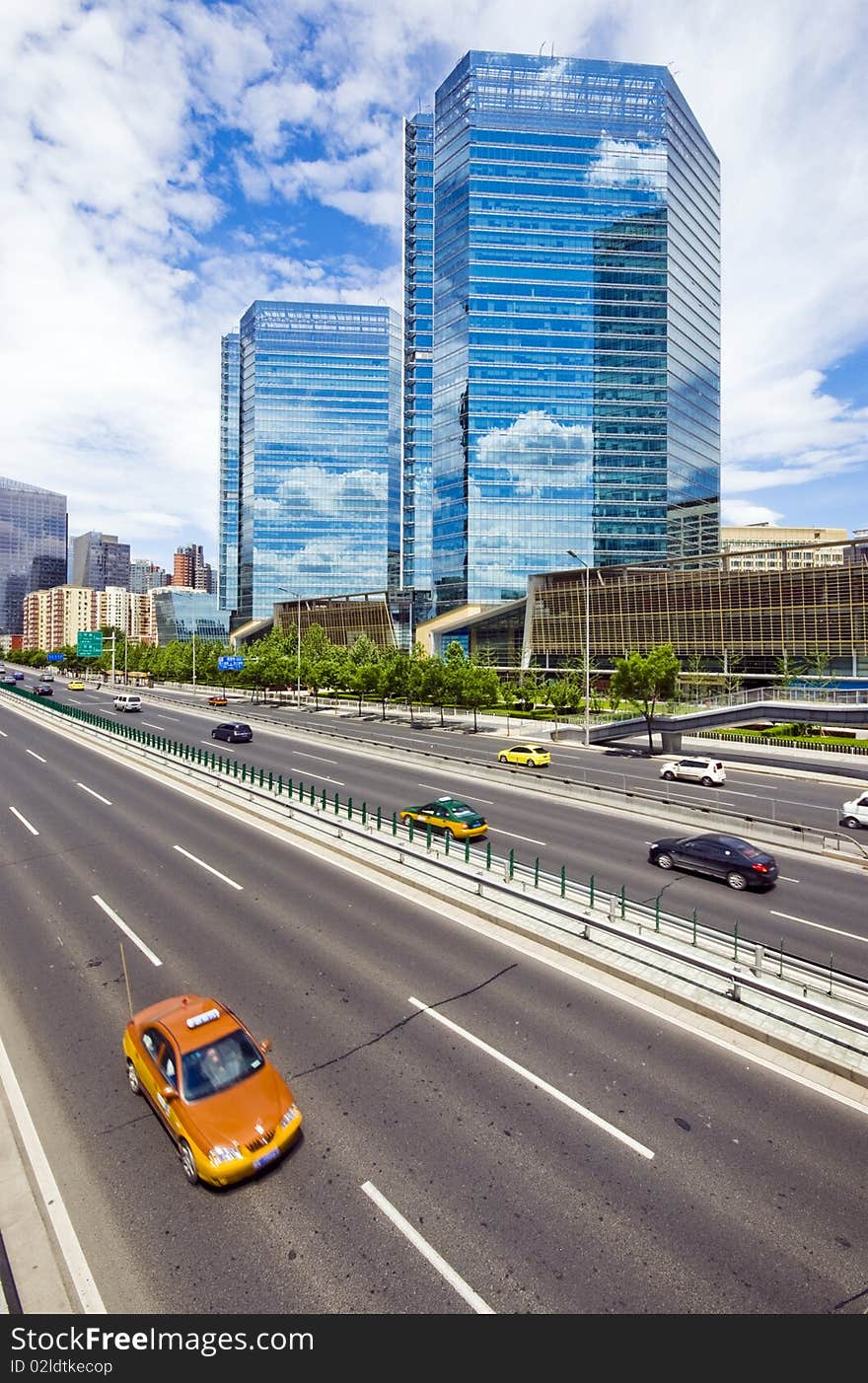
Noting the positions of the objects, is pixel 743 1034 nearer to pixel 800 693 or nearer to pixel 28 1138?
pixel 28 1138

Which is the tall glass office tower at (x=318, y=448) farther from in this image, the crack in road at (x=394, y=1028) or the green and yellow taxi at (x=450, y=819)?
the crack in road at (x=394, y=1028)

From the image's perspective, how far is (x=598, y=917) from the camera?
1536cm

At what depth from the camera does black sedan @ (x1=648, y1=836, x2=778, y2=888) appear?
18500 mm

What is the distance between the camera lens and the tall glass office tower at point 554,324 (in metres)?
113

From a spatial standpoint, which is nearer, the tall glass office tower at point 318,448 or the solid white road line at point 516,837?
the solid white road line at point 516,837

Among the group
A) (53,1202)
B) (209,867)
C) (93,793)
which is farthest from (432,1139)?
(93,793)

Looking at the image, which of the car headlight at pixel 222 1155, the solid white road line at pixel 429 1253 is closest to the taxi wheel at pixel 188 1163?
the car headlight at pixel 222 1155

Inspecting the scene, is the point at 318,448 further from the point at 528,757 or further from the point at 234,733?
the point at 528,757

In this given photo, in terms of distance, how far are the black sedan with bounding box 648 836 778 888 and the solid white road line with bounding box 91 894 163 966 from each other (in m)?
14.8

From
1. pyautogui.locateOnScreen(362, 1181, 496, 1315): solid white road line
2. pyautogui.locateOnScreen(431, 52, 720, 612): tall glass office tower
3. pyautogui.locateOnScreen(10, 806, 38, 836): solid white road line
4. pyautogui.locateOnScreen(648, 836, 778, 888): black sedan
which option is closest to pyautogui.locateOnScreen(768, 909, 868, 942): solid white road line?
pyautogui.locateOnScreen(648, 836, 778, 888): black sedan

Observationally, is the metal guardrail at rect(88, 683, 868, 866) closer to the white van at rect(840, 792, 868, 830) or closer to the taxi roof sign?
the white van at rect(840, 792, 868, 830)

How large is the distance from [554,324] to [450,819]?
114984 millimetres

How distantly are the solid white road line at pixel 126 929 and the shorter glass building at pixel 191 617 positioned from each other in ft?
525
